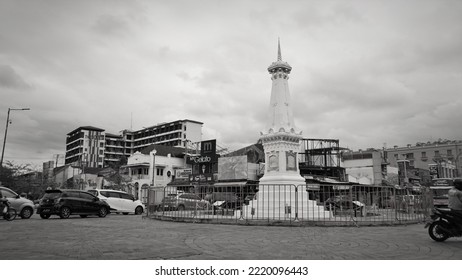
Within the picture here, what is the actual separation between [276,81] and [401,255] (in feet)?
41.1

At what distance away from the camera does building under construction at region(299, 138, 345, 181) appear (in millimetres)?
43025

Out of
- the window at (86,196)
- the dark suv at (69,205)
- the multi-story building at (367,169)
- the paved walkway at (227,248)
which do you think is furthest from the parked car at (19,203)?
the multi-story building at (367,169)

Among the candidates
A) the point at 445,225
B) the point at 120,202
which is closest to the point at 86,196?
the point at 120,202

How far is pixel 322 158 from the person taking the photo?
44844mm

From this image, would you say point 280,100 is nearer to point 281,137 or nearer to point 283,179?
point 281,137

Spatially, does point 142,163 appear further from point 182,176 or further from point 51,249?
point 51,249

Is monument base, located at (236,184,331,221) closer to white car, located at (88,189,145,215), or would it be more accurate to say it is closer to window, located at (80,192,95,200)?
window, located at (80,192,95,200)

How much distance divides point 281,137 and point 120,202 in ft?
36.5

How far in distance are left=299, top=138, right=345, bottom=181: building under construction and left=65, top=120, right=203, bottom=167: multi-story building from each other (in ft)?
122

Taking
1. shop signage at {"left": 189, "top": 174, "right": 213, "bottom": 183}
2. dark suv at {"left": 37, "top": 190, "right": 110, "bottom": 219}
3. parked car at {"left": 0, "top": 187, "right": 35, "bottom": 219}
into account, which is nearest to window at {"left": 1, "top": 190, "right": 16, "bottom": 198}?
parked car at {"left": 0, "top": 187, "right": 35, "bottom": 219}

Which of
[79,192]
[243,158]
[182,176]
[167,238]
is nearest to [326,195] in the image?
[167,238]

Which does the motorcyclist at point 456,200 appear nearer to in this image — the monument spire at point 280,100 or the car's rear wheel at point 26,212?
the monument spire at point 280,100

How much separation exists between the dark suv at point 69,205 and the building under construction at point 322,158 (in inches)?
1101

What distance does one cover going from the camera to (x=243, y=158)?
41.2 meters
